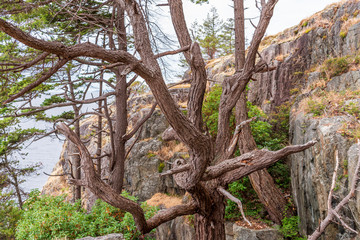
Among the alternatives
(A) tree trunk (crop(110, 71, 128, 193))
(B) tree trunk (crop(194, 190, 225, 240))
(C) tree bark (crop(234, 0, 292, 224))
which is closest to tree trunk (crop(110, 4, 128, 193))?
(A) tree trunk (crop(110, 71, 128, 193))

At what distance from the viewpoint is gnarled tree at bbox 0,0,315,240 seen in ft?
9.32

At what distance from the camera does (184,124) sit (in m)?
3.36

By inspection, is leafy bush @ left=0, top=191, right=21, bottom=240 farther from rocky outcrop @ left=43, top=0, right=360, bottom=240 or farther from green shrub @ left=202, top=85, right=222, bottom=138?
green shrub @ left=202, top=85, right=222, bottom=138

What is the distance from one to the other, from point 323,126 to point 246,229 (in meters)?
3.36

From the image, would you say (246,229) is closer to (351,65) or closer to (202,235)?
(202,235)

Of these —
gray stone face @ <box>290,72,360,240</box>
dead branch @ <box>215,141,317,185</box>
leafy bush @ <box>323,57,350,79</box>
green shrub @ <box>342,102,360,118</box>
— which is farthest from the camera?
leafy bush @ <box>323,57,350,79</box>

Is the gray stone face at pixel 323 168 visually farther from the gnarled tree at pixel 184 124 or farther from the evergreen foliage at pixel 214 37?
the evergreen foliage at pixel 214 37

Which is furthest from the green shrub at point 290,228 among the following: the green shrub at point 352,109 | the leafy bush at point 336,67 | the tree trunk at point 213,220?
the leafy bush at point 336,67

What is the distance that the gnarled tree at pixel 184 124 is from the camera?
112 inches

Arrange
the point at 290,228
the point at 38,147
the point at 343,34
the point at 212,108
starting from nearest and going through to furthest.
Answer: the point at 290,228, the point at 343,34, the point at 212,108, the point at 38,147

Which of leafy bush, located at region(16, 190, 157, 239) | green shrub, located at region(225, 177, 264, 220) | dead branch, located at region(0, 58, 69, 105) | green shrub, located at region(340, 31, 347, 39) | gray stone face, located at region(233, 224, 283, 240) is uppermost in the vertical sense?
green shrub, located at region(340, 31, 347, 39)

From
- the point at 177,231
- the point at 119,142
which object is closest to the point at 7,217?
the point at 119,142

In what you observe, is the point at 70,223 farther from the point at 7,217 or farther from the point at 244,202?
the point at 7,217

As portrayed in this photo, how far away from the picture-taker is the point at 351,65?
7000 mm
